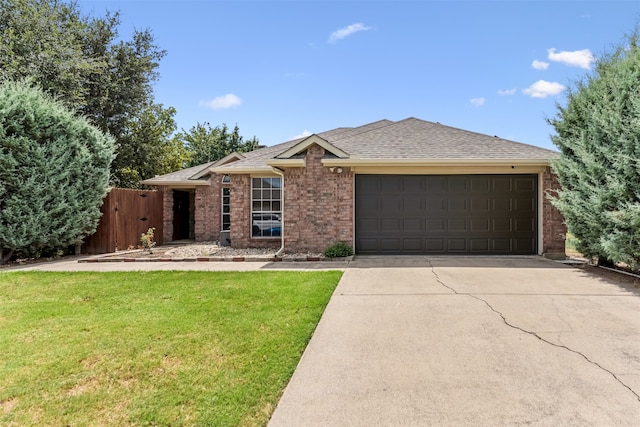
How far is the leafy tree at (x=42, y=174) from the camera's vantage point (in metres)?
8.82

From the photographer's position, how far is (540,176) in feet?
32.7

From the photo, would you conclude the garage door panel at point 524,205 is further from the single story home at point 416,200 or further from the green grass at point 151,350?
the green grass at point 151,350

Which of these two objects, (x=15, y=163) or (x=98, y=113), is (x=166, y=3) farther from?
(x=98, y=113)

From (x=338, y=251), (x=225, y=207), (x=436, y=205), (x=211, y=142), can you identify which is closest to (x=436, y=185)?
(x=436, y=205)

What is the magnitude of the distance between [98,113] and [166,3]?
431 inches

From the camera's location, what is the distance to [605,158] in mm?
7082

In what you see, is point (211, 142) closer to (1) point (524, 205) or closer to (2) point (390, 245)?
(2) point (390, 245)

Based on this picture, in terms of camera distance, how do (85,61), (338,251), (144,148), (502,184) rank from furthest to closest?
(144,148) → (85,61) → (502,184) → (338,251)

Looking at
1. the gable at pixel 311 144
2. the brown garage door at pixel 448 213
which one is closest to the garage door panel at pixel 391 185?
the brown garage door at pixel 448 213

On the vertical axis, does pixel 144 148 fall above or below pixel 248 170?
above

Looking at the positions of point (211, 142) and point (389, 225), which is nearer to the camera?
point (389, 225)

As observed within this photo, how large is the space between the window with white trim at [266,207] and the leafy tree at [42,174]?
192 inches

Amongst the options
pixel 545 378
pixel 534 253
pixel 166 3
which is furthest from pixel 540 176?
pixel 166 3

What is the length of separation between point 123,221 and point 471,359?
12.1 metres
